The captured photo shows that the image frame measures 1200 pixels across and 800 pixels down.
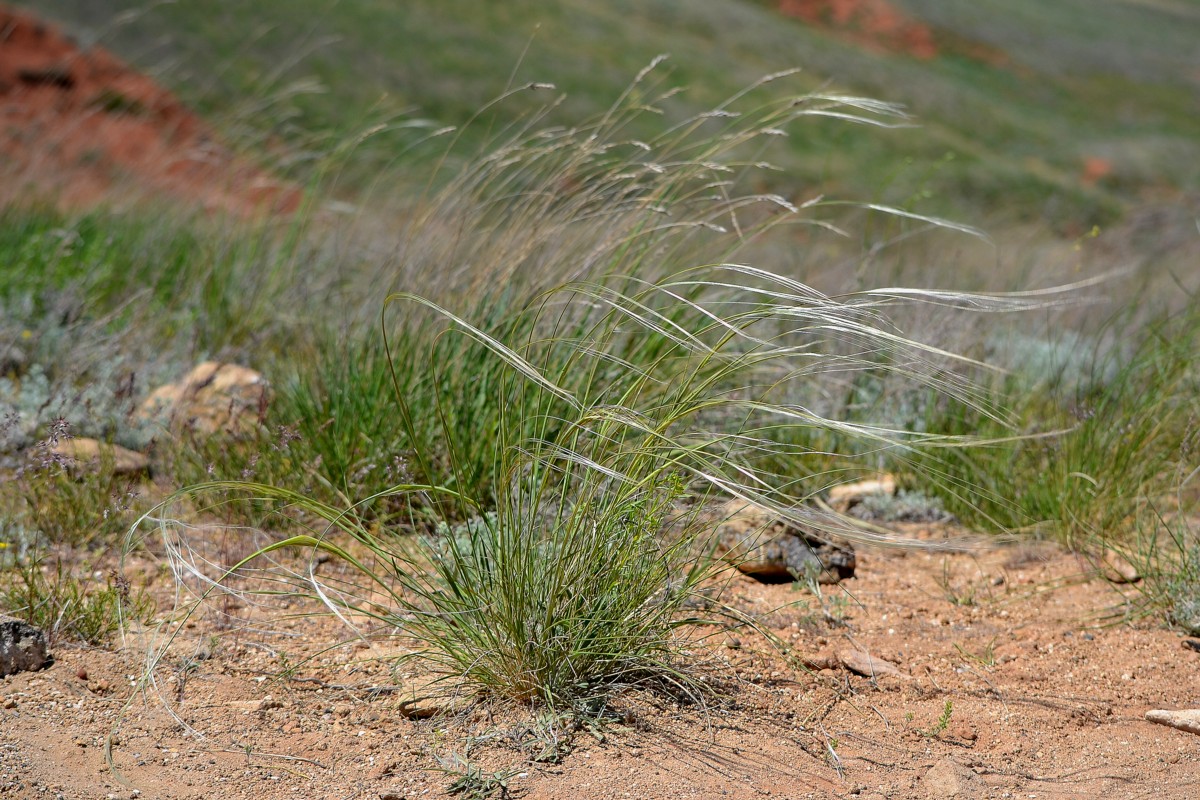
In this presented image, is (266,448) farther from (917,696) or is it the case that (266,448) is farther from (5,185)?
(5,185)

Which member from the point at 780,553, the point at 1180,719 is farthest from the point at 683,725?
the point at 1180,719

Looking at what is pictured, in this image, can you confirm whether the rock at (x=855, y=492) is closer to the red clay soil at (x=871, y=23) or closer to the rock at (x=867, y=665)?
the rock at (x=867, y=665)

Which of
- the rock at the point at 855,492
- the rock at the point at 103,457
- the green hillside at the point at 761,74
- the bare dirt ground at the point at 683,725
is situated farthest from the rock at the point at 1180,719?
the green hillside at the point at 761,74

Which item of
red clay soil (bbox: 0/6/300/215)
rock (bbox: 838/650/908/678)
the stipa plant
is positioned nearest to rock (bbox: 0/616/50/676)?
the stipa plant

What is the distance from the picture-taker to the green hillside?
18234 millimetres

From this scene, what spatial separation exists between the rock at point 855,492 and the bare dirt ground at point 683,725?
0.80 metres

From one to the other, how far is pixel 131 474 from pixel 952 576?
2.58 metres

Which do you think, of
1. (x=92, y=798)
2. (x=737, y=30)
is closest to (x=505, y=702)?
Answer: (x=92, y=798)

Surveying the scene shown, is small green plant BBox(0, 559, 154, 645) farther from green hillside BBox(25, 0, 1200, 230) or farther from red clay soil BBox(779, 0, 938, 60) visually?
red clay soil BBox(779, 0, 938, 60)

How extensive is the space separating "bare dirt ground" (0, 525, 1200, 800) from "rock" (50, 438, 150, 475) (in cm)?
83

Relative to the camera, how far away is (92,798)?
197 cm

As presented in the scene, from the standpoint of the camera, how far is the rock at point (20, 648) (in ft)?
7.85

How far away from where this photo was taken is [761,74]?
27.8m

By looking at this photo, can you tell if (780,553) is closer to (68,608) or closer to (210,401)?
(68,608)
